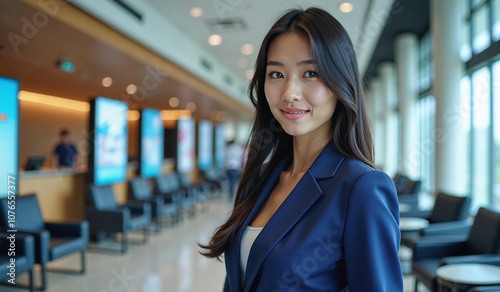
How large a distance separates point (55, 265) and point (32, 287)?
1.39m

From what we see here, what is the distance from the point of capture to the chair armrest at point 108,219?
19.4ft

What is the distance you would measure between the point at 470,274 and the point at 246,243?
2.43 meters

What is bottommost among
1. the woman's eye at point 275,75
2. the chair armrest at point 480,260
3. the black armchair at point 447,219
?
the chair armrest at point 480,260

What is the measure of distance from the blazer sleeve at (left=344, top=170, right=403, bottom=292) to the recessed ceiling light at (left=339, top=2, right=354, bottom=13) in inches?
220

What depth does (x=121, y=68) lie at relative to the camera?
6.62 meters

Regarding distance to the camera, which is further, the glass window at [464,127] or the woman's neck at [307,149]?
the glass window at [464,127]

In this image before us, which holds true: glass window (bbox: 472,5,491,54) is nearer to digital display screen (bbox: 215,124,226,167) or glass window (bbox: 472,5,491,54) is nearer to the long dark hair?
the long dark hair

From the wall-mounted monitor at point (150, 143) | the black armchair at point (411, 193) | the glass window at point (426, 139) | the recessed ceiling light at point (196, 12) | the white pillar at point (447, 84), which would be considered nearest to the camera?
the white pillar at point (447, 84)

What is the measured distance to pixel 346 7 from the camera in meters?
6.18

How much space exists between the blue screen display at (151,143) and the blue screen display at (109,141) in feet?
3.99

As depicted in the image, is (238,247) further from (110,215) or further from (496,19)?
(496,19)

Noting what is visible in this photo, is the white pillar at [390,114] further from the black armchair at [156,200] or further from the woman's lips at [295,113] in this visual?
the woman's lips at [295,113]

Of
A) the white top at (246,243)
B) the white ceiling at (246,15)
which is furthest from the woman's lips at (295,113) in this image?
the white ceiling at (246,15)

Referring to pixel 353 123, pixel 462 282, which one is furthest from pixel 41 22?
pixel 462 282
